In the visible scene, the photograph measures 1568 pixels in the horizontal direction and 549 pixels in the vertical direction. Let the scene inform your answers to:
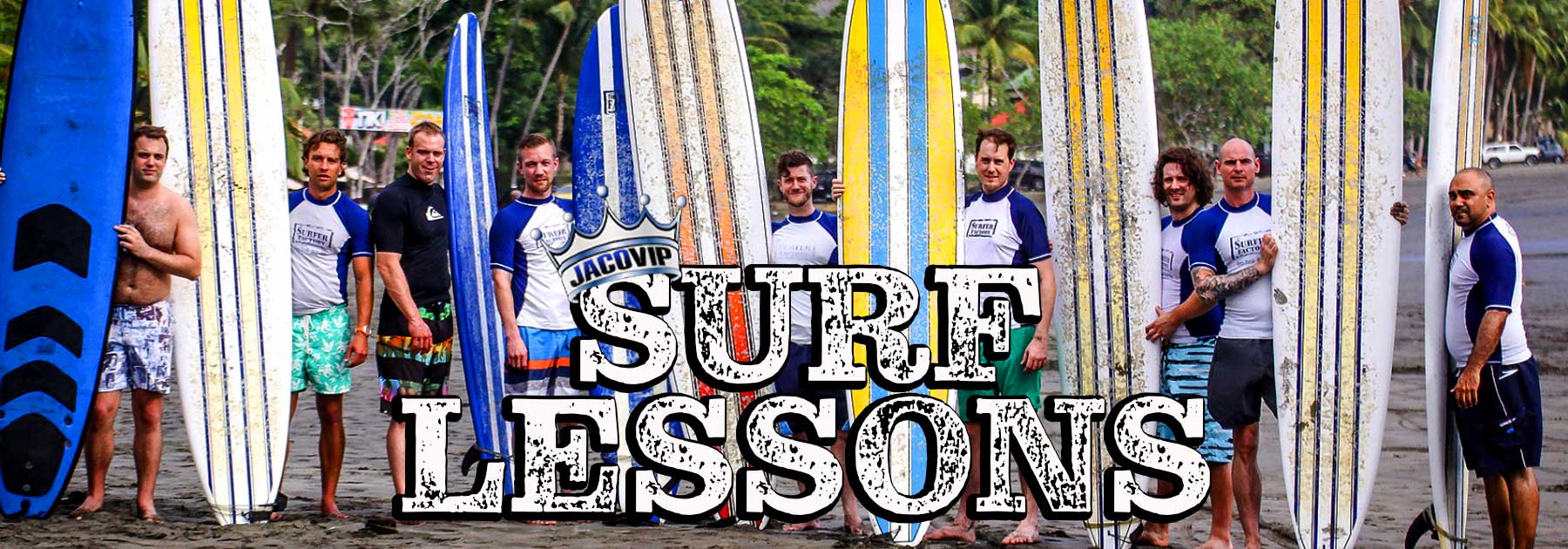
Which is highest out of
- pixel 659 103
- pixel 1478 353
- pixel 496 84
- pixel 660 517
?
pixel 496 84

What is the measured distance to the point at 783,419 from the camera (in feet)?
18.4

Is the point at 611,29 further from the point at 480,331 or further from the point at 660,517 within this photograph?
the point at 660,517

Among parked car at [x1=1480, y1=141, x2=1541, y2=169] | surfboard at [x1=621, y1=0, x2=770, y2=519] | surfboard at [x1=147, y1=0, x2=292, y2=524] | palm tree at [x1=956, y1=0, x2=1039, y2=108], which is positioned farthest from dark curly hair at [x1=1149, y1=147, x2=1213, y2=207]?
parked car at [x1=1480, y1=141, x2=1541, y2=169]

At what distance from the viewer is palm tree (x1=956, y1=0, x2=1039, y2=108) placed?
144 feet

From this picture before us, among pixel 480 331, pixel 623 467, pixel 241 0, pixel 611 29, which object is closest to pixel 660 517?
pixel 623 467

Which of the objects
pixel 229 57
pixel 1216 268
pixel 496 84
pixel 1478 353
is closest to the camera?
pixel 1478 353

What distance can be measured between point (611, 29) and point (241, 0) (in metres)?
1.36

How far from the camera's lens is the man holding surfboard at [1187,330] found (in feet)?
16.4

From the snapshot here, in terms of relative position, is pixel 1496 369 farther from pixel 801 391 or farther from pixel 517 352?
pixel 517 352

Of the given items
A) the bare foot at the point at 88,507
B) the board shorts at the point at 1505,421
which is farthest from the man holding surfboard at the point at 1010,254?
the bare foot at the point at 88,507

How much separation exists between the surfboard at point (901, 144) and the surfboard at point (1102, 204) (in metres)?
0.36

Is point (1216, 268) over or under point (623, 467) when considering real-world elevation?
over

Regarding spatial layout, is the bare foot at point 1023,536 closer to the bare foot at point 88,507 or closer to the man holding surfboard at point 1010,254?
A: the man holding surfboard at point 1010,254

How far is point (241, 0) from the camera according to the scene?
18.9ft
